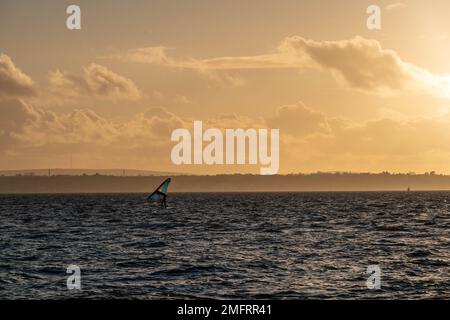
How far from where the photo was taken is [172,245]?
4841cm

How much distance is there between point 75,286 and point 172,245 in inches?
829

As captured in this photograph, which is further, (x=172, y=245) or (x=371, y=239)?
(x=371, y=239)

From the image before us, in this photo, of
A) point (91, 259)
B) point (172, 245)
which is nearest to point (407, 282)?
point (91, 259)

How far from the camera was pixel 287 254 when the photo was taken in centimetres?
4041

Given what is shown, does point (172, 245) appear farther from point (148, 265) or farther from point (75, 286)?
point (75, 286)

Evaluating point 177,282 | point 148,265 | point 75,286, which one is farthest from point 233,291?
point 148,265

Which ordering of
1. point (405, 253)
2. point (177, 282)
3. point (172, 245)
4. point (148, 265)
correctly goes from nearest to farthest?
1. point (177, 282)
2. point (148, 265)
3. point (405, 253)
4. point (172, 245)
